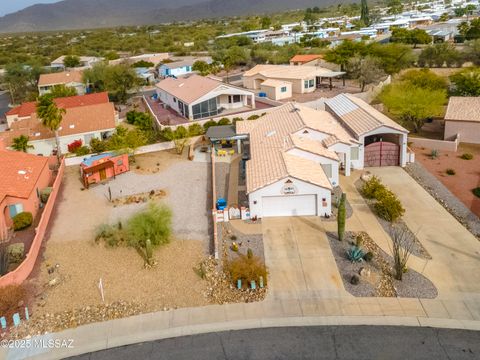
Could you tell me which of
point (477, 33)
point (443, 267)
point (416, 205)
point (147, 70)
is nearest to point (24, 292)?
point (443, 267)

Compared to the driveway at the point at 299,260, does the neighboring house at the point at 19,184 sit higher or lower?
higher

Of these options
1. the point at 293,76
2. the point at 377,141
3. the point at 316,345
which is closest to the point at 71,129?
the point at 377,141

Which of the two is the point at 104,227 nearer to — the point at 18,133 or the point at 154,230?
the point at 154,230

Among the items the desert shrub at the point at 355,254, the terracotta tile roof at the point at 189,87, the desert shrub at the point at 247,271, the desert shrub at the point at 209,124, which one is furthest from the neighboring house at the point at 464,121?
the desert shrub at the point at 247,271

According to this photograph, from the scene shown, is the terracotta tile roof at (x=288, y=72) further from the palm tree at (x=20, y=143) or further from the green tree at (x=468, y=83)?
the palm tree at (x=20, y=143)

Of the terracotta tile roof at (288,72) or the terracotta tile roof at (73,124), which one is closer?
the terracotta tile roof at (73,124)

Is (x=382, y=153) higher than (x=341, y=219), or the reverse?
(x=382, y=153)

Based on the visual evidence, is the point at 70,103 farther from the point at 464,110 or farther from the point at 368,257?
the point at 368,257

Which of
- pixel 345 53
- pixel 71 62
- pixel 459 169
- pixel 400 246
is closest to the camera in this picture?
pixel 400 246
